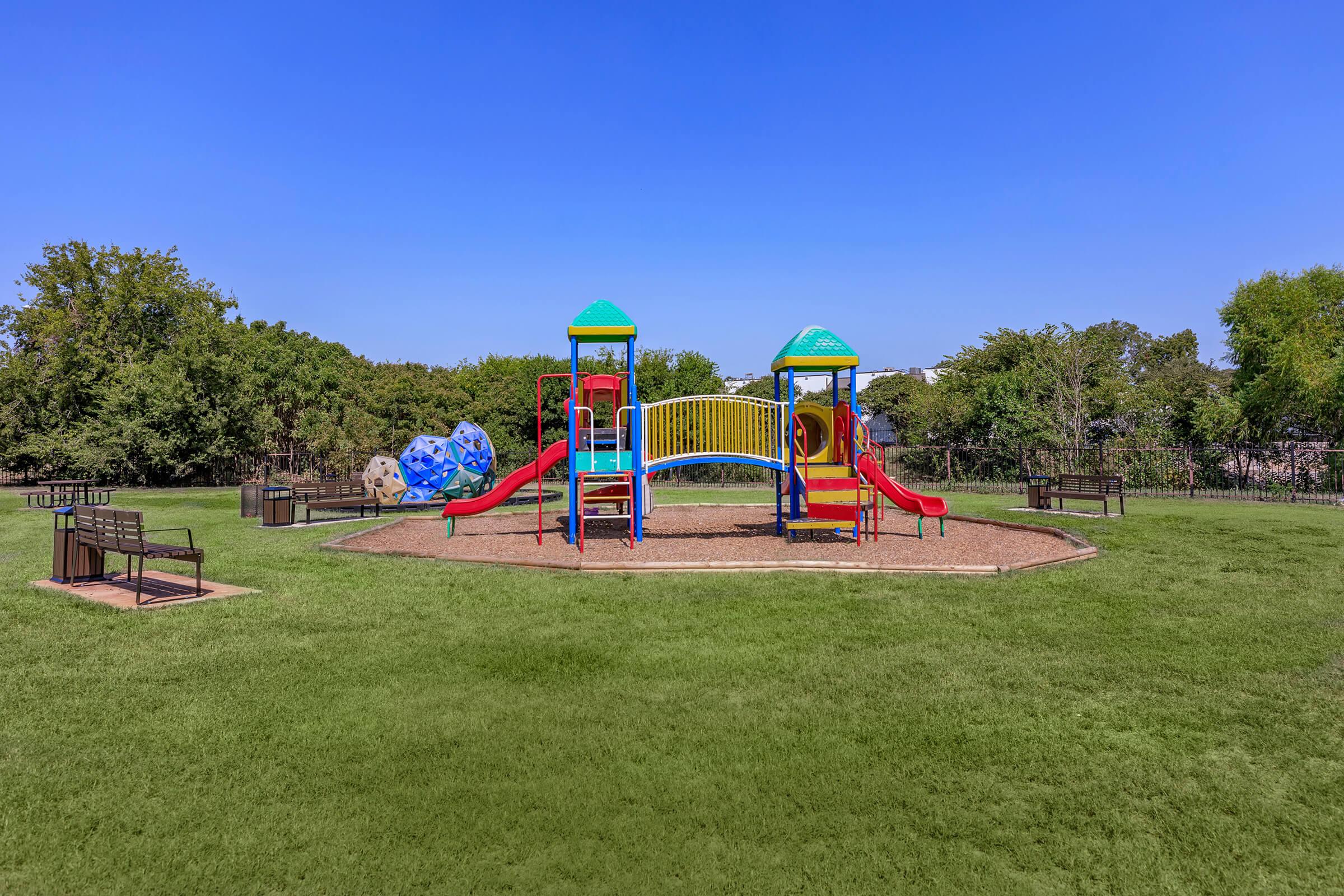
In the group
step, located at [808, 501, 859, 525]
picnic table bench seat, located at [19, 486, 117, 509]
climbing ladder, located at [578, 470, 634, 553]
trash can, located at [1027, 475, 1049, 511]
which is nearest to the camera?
climbing ladder, located at [578, 470, 634, 553]

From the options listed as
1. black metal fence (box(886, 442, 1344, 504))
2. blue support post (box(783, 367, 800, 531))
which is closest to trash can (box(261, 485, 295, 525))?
blue support post (box(783, 367, 800, 531))

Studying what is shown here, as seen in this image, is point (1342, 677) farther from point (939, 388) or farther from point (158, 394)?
point (158, 394)

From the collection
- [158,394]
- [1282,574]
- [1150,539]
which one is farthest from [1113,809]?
[158,394]

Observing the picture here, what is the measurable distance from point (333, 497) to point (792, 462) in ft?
36.4

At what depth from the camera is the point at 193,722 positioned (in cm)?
488

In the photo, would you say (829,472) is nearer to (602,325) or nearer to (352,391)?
(602,325)

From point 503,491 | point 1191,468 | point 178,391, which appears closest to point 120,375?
point 178,391

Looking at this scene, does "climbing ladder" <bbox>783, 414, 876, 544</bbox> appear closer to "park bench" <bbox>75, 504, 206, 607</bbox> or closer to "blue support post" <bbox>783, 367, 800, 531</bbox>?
"blue support post" <bbox>783, 367, 800, 531</bbox>

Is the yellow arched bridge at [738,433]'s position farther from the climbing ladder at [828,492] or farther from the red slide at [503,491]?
the red slide at [503,491]

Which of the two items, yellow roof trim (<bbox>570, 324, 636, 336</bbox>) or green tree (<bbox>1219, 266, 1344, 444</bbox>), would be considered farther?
green tree (<bbox>1219, 266, 1344, 444</bbox>)

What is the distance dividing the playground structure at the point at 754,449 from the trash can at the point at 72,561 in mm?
5479

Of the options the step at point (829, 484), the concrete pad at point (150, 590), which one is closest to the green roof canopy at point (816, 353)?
the step at point (829, 484)

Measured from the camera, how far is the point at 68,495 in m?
23.8

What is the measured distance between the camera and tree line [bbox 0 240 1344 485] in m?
28.0
